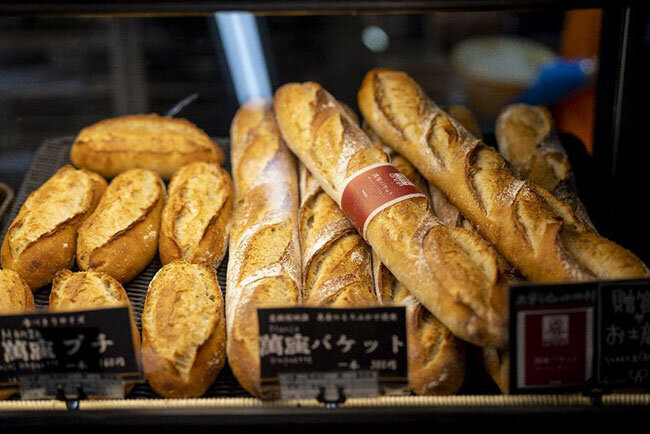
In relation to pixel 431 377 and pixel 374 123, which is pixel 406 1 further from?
pixel 431 377

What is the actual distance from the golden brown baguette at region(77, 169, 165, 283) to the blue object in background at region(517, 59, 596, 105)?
2.08 m

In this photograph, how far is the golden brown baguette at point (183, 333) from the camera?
4.27 ft

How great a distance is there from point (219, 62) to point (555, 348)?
9.90 feet

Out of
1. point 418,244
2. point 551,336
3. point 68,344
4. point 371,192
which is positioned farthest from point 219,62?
point 551,336

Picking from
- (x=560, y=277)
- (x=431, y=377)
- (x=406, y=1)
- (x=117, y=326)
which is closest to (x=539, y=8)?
(x=406, y=1)

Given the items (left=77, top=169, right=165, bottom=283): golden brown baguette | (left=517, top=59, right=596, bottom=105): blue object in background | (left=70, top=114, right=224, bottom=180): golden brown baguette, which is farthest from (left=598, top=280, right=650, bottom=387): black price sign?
(left=517, top=59, right=596, bottom=105): blue object in background

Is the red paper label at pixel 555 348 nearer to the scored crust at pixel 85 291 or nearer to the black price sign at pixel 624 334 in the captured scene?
the black price sign at pixel 624 334

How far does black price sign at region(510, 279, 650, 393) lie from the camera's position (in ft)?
3.76

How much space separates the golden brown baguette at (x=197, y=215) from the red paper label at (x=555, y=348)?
830 millimetres

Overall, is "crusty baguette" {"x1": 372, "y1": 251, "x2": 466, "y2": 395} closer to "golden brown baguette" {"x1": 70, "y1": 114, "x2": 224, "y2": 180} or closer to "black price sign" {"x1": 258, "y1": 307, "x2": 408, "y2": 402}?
"black price sign" {"x1": 258, "y1": 307, "x2": 408, "y2": 402}

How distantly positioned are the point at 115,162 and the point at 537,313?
1.32 meters

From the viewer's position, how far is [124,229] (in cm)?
168

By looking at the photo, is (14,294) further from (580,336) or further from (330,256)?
(580,336)

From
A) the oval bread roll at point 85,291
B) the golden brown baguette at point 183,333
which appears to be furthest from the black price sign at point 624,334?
the oval bread roll at point 85,291
